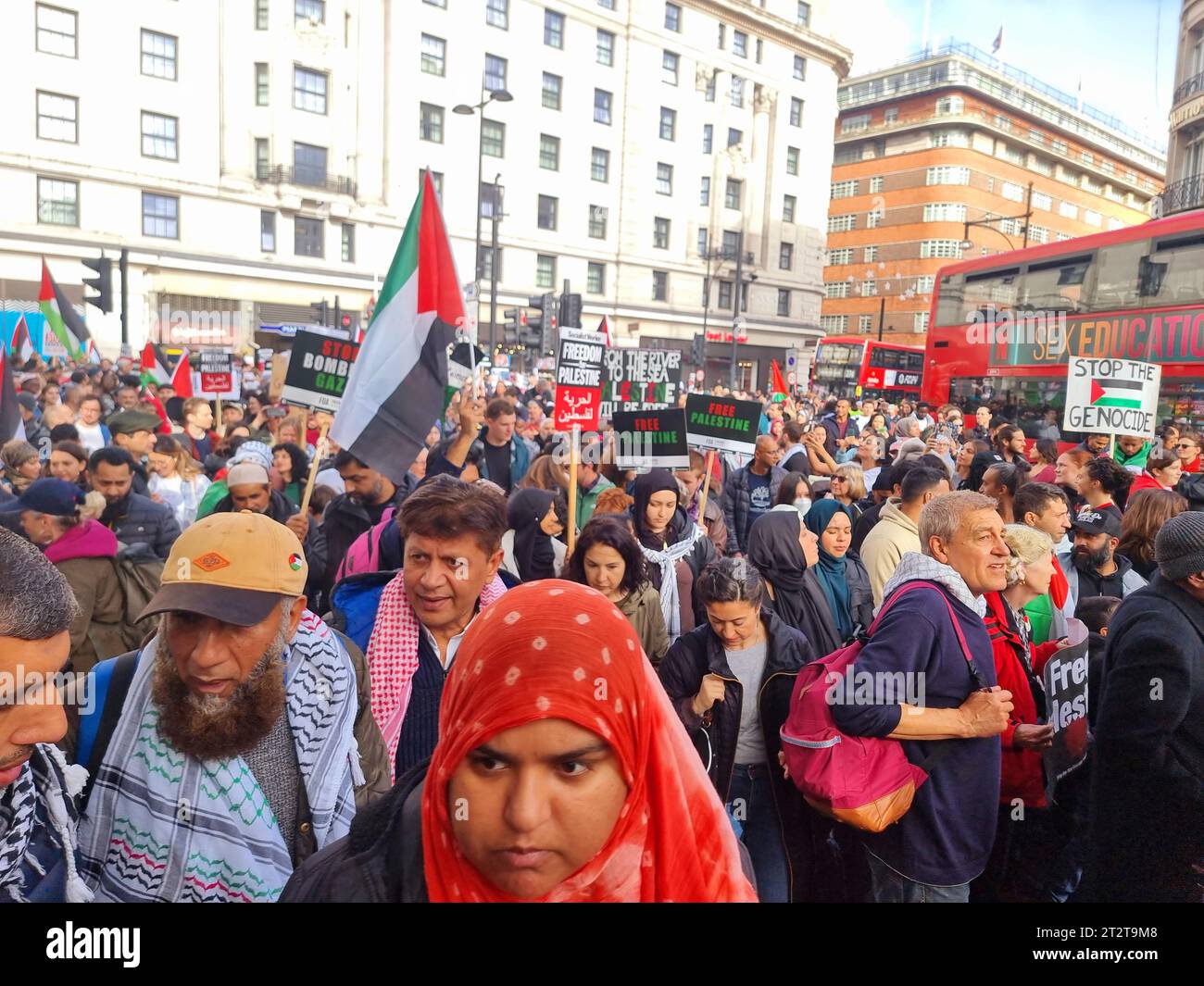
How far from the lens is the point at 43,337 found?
→ 1719 cm

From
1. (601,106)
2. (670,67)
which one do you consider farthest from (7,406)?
(670,67)

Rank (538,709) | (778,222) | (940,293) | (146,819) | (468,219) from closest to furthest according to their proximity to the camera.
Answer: (538,709), (146,819), (940,293), (468,219), (778,222)

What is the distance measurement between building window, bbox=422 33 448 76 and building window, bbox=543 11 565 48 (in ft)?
15.2

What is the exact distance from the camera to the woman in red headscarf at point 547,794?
3.81 ft

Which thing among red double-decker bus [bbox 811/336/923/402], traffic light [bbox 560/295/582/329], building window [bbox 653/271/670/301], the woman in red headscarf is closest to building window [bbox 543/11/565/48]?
building window [bbox 653/271/670/301]

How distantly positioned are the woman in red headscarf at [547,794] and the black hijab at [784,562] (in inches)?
104

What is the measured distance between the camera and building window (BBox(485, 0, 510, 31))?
34.2m

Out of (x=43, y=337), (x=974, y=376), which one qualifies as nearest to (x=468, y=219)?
(x=43, y=337)

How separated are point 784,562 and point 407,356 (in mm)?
2368

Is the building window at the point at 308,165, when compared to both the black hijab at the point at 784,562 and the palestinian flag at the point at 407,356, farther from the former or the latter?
the black hijab at the point at 784,562

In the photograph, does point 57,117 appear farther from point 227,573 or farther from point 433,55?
point 227,573

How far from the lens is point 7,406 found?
6.32 metres
